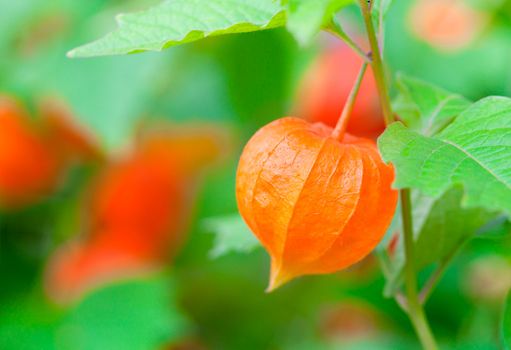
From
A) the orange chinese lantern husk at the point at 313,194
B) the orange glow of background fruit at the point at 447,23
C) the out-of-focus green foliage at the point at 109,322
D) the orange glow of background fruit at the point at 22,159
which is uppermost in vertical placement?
the orange chinese lantern husk at the point at 313,194

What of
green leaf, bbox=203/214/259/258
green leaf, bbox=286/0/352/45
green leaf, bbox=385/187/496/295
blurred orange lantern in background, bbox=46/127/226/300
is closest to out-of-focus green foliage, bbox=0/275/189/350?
blurred orange lantern in background, bbox=46/127/226/300

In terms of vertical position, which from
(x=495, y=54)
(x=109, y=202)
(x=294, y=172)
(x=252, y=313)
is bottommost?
(x=252, y=313)

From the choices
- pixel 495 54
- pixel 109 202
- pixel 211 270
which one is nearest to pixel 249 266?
pixel 211 270

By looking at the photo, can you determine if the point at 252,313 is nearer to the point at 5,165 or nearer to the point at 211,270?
the point at 211,270

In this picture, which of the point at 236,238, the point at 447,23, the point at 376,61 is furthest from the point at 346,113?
the point at 447,23

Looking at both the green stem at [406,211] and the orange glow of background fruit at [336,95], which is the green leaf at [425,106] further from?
the orange glow of background fruit at [336,95]

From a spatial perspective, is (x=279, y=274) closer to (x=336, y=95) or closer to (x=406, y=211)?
(x=406, y=211)

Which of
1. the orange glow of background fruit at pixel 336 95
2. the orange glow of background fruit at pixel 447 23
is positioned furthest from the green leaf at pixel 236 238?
the orange glow of background fruit at pixel 447 23
